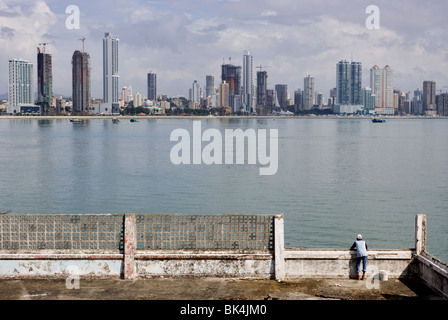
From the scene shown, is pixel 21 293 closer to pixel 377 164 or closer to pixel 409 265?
pixel 409 265

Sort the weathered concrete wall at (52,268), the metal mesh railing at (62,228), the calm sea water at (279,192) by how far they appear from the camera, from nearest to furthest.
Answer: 1. the weathered concrete wall at (52,268)
2. the metal mesh railing at (62,228)
3. the calm sea water at (279,192)

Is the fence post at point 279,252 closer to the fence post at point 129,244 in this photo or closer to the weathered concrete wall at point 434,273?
the weathered concrete wall at point 434,273

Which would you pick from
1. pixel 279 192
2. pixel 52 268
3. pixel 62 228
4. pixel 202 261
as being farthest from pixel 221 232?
pixel 279 192

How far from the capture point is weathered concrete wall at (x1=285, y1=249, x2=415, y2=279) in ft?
45.8

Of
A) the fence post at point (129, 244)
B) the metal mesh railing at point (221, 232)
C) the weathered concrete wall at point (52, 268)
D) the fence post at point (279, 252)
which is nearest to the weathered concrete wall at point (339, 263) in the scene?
the fence post at point (279, 252)

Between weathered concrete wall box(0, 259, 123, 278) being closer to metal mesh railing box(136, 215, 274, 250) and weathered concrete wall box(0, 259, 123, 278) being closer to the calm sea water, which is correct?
metal mesh railing box(136, 215, 274, 250)

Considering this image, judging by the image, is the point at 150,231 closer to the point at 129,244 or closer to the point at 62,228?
the point at 129,244

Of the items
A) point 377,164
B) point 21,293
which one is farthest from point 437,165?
point 21,293

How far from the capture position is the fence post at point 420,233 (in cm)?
1379

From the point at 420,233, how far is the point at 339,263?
217 cm

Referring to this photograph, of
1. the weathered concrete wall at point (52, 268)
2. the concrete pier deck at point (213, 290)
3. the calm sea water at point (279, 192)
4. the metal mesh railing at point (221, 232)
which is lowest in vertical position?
the calm sea water at point (279, 192)

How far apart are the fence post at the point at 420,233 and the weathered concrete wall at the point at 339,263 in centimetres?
27

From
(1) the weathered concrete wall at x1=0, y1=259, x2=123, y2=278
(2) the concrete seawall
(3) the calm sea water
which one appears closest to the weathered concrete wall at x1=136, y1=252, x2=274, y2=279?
(2) the concrete seawall

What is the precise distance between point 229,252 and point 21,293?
16.5 ft
